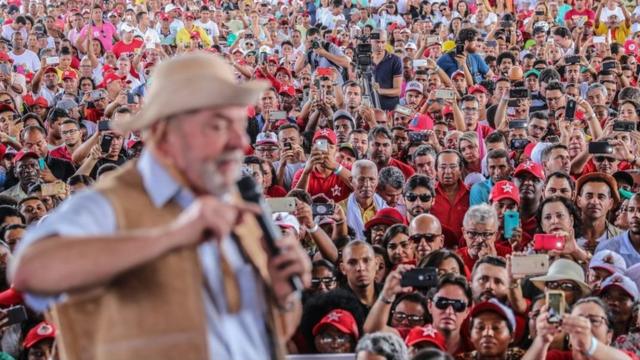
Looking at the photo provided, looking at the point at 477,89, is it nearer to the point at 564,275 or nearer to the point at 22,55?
the point at 564,275

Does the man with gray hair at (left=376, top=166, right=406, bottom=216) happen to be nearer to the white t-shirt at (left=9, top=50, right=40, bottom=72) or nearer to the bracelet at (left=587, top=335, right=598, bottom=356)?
the bracelet at (left=587, top=335, right=598, bottom=356)

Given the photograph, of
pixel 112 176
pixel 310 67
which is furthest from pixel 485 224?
pixel 310 67

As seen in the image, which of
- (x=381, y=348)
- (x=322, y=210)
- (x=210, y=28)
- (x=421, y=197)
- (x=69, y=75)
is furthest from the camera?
(x=210, y=28)

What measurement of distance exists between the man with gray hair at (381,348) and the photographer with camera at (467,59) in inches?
292

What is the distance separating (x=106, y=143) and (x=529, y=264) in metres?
4.32

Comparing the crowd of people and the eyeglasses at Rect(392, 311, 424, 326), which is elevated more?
the crowd of people

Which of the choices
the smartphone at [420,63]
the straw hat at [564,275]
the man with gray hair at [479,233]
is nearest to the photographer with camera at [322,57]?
the smartphone at [420,63]

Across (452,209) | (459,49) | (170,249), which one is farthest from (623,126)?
(170,249)

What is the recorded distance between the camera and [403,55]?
12195mm

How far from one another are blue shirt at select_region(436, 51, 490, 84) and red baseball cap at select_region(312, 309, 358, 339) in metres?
6.82

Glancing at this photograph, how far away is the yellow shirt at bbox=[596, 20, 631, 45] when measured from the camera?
13938mm

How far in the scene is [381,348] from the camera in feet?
13.4

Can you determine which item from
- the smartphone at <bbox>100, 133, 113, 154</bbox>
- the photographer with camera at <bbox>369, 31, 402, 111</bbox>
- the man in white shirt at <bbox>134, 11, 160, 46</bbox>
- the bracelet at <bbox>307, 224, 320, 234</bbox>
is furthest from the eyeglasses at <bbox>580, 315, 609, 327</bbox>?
the man in white shirt at <bbox>134, 11, 160, 46</bbox>

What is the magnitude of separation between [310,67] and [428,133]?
11.8 ft
